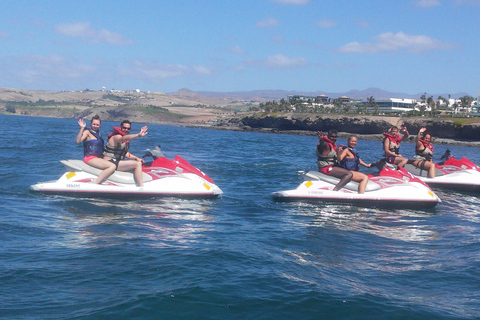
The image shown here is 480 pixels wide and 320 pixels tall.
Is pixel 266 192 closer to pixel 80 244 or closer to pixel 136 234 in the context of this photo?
pixel 136 234

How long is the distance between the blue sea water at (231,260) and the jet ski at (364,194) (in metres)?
0.34

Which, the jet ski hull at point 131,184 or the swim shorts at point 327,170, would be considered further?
the swim shorts at point 327,170

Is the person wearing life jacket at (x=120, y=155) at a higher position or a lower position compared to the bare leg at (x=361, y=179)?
higher

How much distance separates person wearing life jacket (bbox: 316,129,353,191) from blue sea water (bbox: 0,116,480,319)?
0.79 m

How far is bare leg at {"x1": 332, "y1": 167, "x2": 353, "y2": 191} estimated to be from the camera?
1230cm

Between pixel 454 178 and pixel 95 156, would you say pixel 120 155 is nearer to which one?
pixel 95 156

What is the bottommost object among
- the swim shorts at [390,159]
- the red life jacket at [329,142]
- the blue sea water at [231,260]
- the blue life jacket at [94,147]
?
the blue sea water at [231,260]

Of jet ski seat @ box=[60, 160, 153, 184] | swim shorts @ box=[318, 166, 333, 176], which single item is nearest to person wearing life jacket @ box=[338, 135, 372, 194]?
A: swim shorts @ box=[318, 166, 333, 176]

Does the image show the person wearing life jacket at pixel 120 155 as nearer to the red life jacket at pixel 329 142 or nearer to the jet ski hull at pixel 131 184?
the jet ski hull at pixel 131 184

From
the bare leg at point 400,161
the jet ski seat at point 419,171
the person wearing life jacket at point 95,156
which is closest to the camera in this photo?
the person wearing life jacket at point 95,156

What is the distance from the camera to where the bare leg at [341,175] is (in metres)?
12.3

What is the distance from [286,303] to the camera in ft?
19.4

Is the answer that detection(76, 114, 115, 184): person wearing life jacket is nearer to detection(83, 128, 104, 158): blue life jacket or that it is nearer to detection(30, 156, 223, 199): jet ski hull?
detection(83, 128, 104, 158): blue life jacket

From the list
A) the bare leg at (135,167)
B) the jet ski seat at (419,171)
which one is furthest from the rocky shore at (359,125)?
the bare leg at (135,167)
